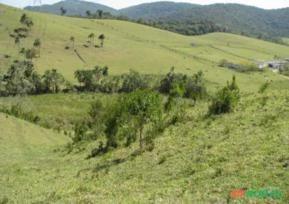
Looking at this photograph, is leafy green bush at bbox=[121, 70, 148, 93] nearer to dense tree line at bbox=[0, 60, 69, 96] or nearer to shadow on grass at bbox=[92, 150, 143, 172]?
dense tree line at bbox=[0, 60, 69, 96]

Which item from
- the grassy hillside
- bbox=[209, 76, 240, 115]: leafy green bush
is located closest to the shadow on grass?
the grassy hillside

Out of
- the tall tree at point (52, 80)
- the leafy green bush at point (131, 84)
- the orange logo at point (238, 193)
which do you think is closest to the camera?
the orange logo at point (238, 193)

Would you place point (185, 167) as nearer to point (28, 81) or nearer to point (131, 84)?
point (28, 81)

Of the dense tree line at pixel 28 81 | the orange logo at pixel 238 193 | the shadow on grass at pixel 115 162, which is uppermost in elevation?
the orange logo at pixel 238 193

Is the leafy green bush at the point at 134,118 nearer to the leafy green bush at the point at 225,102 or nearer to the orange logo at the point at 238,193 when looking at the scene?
the leafy green bush at the point at 225,102

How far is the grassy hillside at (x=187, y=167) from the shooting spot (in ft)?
98.5

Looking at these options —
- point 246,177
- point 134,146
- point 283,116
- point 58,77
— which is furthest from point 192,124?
point 58,77

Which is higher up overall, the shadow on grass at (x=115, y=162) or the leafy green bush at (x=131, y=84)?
the shadow on grass at (x=115, y=162)

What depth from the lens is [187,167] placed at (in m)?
37.8

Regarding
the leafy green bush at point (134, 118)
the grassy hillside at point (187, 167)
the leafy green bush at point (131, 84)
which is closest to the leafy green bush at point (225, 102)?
the grassy hillside at point (187, 167)

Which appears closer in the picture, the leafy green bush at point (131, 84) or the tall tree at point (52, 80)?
the tall tree at point (52, 80)

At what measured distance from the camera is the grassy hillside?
98.5 ft

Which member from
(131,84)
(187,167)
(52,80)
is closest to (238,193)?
(187,167)

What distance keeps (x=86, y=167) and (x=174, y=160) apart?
14453 mm
